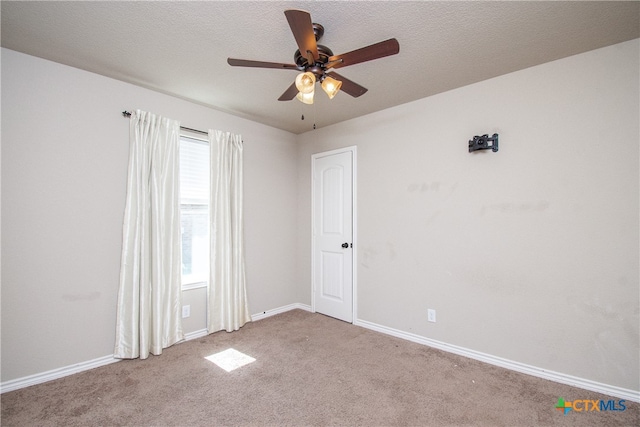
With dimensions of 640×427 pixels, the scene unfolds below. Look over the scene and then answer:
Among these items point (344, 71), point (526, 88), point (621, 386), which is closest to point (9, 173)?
point (344, 71)

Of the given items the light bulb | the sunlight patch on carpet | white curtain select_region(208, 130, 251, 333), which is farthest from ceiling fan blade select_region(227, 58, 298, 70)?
the sunlight patch on carpet

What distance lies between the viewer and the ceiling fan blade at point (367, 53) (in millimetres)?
1583

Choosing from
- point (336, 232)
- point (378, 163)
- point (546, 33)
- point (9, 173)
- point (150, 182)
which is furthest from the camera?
point (336, 232)

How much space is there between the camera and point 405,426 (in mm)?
1796

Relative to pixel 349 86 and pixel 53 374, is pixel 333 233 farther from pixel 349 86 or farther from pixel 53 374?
pixel 53 374

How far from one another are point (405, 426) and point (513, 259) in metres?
1.64

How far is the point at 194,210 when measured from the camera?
10.7ft

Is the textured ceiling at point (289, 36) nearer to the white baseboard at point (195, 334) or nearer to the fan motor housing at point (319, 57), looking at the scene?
the fan motor housing at point (319, 57)

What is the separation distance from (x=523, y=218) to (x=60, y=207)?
391 centimetres

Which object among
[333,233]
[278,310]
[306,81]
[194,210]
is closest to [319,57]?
[306,81]

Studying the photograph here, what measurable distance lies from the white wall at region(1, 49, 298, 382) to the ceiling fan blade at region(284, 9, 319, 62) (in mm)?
2033

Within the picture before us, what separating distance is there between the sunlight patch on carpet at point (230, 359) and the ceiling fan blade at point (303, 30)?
252 cm

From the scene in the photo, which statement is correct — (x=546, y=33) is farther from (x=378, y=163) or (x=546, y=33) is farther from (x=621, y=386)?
(x=621, y=386)

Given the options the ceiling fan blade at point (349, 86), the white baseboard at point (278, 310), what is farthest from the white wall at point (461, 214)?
the ceiling fan blade at point (349, 86)
